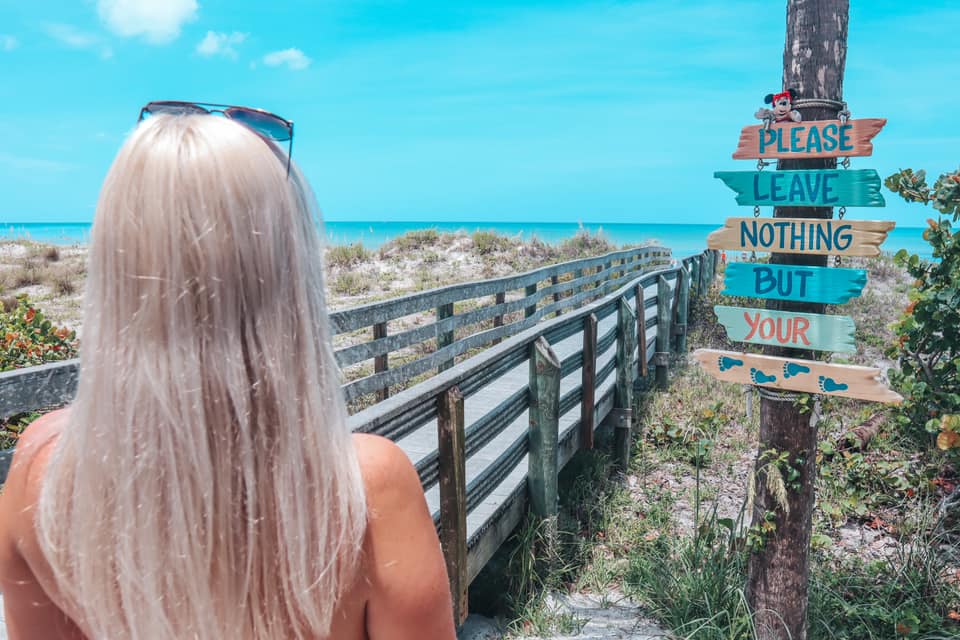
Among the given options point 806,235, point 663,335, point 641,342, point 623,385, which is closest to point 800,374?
point 806,235

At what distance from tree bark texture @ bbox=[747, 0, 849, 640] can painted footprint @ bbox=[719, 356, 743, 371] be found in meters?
0.18

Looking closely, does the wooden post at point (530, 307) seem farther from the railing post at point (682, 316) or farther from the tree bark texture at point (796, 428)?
the tree bark texture at point (796, 428)

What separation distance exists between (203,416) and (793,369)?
10.5ft

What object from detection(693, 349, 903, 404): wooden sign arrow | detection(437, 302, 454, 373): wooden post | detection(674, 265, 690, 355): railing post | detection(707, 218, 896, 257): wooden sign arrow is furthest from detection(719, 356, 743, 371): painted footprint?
detection(674, 265, 690, 355): railing post

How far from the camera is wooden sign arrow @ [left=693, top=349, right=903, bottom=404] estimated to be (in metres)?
3.43

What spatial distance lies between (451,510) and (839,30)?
9.44 feet

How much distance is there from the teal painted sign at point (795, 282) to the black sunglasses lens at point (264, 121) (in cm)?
272

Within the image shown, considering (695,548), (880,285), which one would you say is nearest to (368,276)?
(880,285)

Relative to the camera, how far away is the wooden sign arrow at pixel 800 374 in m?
3.43

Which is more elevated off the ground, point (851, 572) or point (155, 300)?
point (155, 300)

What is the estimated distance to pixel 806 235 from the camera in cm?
341

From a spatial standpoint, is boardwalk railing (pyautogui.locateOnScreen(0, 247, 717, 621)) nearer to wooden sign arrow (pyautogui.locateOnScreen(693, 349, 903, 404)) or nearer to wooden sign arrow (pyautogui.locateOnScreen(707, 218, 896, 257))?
wooden sign arrow (pyautogui.locateOnScreen(693, 349, 903, 404))

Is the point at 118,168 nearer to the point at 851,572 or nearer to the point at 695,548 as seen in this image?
the point at 695,548

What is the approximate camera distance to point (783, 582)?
12.6ft
